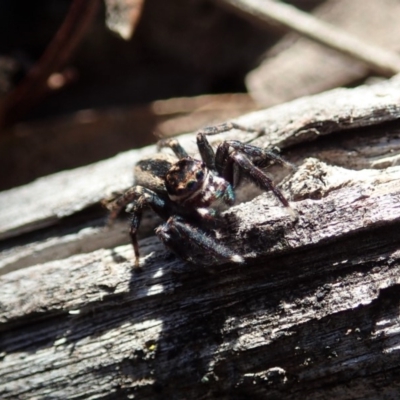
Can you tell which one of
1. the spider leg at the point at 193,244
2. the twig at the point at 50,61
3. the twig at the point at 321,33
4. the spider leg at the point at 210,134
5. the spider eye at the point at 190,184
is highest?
the twig at the point at 50,61

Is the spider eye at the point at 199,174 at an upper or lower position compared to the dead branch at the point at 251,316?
upper

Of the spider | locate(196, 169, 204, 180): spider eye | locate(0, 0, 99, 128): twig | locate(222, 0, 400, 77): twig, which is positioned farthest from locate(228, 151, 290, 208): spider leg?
locate(0, 0, 99, 128): twig

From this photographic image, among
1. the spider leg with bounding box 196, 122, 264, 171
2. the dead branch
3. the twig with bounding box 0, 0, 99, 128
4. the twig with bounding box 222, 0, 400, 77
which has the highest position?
the twig with bounding box 0, 0, 99, 128

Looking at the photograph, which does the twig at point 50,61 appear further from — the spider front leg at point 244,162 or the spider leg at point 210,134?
the spider front leg at point 244,162

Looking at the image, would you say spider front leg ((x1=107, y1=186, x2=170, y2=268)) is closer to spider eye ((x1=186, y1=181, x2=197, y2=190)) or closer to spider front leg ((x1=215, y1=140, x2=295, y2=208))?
spider eye ((x1=186, y1=181, x2=197, y2=190))

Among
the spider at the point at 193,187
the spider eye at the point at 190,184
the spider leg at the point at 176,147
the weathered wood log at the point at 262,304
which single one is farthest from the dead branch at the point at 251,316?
the spider leg at the point at 176,147

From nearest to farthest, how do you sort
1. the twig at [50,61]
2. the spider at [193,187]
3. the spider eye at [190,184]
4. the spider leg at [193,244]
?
the spider leg at [193,244]
the spider at [193,187]
the spider eye at [190,184]
the twig at [50,61]

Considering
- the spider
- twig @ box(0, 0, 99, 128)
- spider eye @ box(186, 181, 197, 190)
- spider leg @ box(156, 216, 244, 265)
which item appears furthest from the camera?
twig @ box(0, 0, 99, 128)
